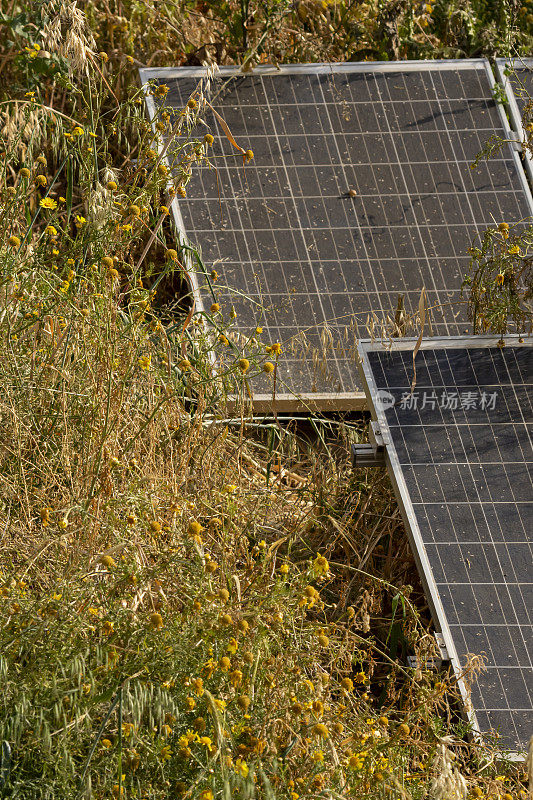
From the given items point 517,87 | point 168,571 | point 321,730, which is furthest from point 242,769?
point 517,87

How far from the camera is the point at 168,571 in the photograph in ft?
11.2

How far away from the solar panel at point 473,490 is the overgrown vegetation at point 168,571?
16cm

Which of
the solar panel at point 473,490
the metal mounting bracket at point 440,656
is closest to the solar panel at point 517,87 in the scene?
the solar panel at point 473,490

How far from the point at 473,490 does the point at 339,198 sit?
2301 millimetres

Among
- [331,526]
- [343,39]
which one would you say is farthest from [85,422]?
[343,39]

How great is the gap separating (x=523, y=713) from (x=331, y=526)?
1.21m

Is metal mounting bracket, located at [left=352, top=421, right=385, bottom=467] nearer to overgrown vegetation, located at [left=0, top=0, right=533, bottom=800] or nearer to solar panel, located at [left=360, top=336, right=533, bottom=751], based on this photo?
solar panel, located at [left=360, top=336, right=533, bottom=751]

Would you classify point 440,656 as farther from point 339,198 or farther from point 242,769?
point 339,198

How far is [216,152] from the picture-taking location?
609cm

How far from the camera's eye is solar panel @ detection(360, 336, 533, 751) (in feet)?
12.8

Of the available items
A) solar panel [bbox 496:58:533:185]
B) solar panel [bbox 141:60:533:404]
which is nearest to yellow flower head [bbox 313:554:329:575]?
solar panel [bbox 141:60:533:404]

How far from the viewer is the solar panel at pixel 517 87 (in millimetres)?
6410

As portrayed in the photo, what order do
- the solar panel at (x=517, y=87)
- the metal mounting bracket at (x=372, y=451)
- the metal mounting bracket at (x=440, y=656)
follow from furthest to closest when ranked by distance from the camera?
1. the solar panel at (x=517, y=87)
2. the metal mounting bracket at (x=372, y=451)
3. the metal mounting bracket at (x=440, y=656)

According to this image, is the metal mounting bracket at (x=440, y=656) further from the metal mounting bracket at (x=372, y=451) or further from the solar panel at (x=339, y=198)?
the solar panel at (x=339, y=198)
